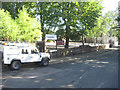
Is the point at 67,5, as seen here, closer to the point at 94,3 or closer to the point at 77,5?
the point at 77,5

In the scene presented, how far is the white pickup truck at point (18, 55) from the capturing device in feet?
34.0

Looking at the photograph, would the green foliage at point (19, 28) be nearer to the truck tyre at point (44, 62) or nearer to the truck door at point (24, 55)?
the truck door at point (24, 55)

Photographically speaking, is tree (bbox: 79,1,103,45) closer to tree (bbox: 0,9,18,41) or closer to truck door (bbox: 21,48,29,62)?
tree (bbox: 0,9,18,41)

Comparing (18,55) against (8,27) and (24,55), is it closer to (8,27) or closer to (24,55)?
(24,55)

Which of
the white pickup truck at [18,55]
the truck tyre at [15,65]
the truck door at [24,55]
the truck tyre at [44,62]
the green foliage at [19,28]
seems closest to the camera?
the white pickup truck at [18,55]

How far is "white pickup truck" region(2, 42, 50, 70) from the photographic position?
10.4 meters

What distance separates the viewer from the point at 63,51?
19.6 m

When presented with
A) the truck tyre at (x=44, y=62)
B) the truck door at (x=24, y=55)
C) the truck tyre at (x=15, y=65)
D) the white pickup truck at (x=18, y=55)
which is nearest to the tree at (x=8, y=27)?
the white pickup truck at (x=18, y=55)

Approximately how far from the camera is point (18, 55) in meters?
10.9

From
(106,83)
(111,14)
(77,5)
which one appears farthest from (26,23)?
(111,14)

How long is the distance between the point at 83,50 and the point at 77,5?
907 centimetres

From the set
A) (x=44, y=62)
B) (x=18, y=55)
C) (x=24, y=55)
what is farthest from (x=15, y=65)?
(x=44, y=62)

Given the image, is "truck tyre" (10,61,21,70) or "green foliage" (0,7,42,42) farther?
"green foliage" (0,7,42,42)

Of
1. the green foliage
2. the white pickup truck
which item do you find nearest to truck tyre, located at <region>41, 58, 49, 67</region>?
the white pickup truck
